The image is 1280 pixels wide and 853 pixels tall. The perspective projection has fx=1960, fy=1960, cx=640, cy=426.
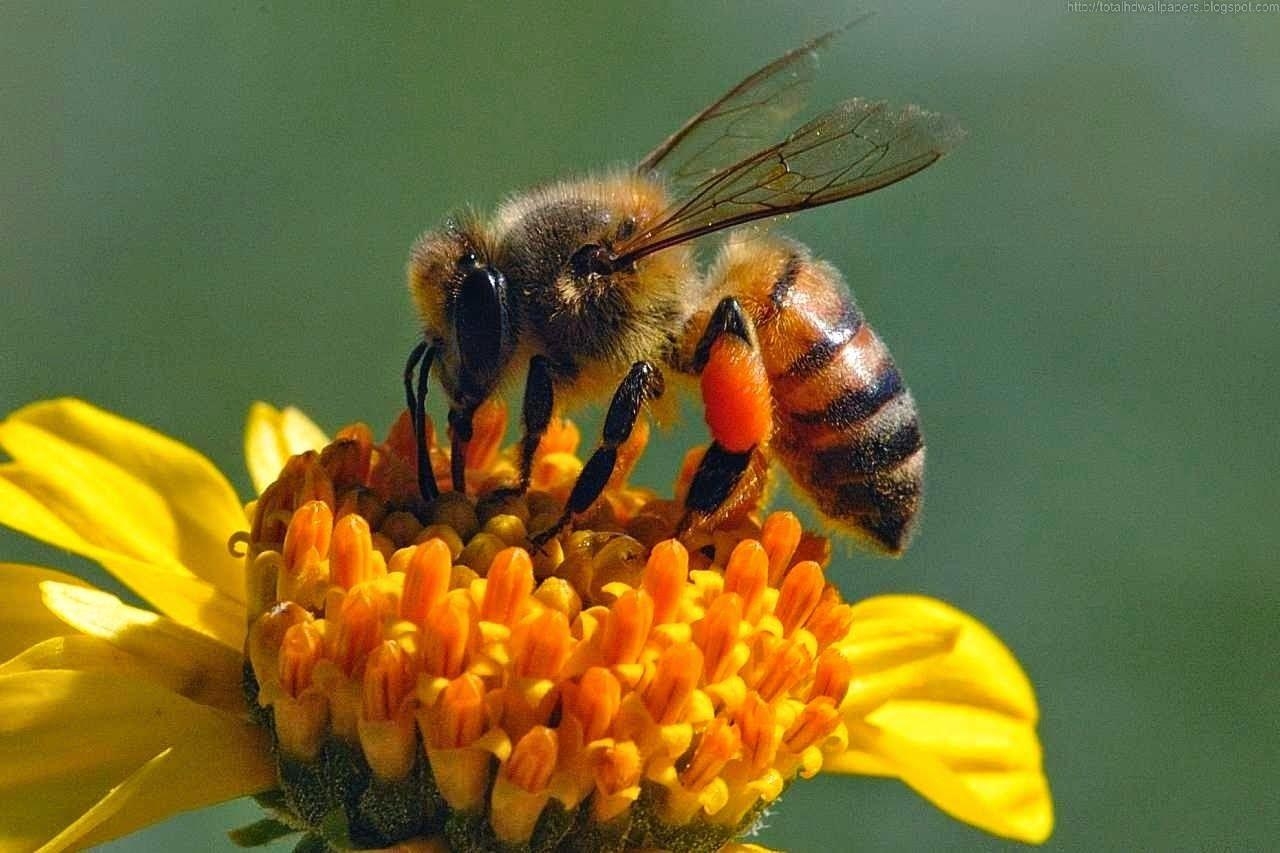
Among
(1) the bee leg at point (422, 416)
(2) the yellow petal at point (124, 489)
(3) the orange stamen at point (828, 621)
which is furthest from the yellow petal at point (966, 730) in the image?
(2) the yellow petal at point (124, 489)

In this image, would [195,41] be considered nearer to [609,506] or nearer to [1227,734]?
[609,506]

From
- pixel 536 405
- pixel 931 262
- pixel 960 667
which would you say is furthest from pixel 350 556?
pixel 931 262

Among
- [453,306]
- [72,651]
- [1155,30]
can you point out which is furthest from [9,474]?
[1155,30]

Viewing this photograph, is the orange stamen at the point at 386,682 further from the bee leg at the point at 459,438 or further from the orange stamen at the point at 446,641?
the bee leg at the point at 459,438

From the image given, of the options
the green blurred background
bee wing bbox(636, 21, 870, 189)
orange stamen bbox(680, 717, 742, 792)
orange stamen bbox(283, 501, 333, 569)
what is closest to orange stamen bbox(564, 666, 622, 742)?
orange stamen bbox(680, 717, 742, 792)

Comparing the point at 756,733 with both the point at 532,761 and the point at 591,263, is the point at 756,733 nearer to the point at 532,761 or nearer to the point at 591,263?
the point at 532,761

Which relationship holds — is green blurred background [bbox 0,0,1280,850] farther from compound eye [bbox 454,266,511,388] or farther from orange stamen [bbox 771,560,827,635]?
compound eye [bbox 454,266,511,388]
